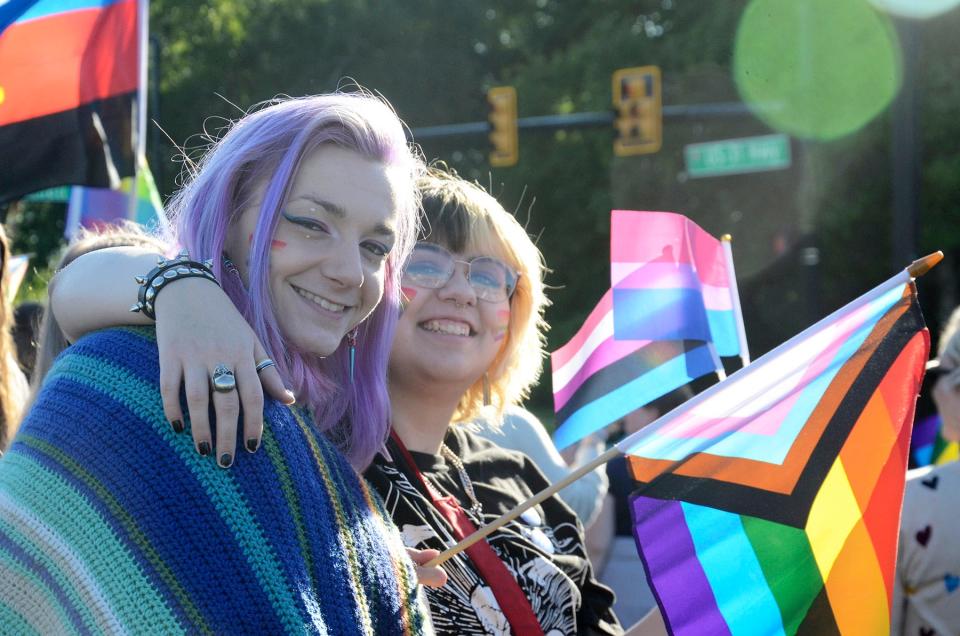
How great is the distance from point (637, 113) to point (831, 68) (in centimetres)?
407

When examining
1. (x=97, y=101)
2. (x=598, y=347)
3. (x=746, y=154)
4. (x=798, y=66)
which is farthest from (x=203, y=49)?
(x=598, y=347)

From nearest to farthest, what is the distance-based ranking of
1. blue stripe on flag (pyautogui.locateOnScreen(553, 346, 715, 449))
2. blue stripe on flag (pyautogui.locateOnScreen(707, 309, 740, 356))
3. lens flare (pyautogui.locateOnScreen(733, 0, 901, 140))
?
1. blue stripe on flag (pyautogui.locateOnScreen(553, 346, 715, 449))
2. blue stripe on flag (pyautogui.locateOnScreen(707, 309, 740, 356))
3. lens flare (pyautogui.locateOnScreen(733, 0, 901, 140))

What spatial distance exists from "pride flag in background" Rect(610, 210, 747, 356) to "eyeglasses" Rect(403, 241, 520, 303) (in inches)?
12.4

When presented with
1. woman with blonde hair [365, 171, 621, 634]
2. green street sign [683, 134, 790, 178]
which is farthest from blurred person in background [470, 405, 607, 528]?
green street sign [683, 134, 790, 178]

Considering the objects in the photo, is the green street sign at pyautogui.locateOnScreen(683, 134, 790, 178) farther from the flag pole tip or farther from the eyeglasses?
the flag pole tip

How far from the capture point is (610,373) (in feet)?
9.71

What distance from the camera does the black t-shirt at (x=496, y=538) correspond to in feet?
7.20

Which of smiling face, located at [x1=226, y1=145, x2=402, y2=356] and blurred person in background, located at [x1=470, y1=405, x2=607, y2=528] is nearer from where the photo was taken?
smiling face, located at [x1=226, y1=145, x2=402, y2=356]

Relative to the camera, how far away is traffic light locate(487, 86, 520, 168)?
14.8m

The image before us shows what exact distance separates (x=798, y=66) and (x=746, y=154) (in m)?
4.36

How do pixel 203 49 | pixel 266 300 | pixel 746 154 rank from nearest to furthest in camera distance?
pixel 266 300
pixel 746 154
pixel 203 49

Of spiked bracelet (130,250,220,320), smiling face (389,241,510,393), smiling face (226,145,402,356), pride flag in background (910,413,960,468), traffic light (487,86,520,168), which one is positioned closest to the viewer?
spiked bracelet (130,250,220,320)

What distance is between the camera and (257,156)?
176 cm

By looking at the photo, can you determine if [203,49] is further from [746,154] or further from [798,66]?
[746,154]
